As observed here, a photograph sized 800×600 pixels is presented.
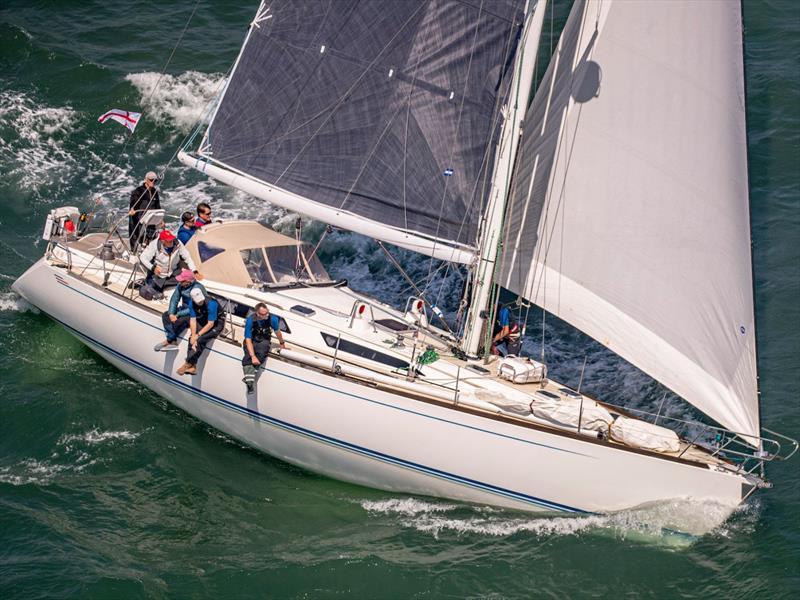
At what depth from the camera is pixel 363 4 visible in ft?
52.2

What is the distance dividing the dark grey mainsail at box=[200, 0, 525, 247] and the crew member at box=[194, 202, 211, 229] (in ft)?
4.61

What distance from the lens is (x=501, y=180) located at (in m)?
15.2

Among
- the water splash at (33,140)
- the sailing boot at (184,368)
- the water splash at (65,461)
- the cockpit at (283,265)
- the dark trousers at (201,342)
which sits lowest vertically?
the water splash at (65,461)

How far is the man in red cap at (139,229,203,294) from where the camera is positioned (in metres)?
17.1

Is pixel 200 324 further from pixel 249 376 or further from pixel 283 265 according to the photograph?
pixel 283 265

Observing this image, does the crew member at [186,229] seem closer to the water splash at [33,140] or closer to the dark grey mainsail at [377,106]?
the dark grey mainsail at [377,106]

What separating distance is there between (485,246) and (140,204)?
21.7ft

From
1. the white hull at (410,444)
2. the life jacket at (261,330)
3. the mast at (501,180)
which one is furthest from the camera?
the life jacket at (261,330)

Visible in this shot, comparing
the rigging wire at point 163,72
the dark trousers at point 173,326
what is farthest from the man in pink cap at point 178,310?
the rigging wire at point 163,72

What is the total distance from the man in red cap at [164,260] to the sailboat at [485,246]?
0.35 meters

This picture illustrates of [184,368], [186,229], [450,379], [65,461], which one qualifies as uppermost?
[186,229]

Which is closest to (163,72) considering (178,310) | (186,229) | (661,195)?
(186,229)

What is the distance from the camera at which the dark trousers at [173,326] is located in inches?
637

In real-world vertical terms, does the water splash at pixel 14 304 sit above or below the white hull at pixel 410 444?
above
